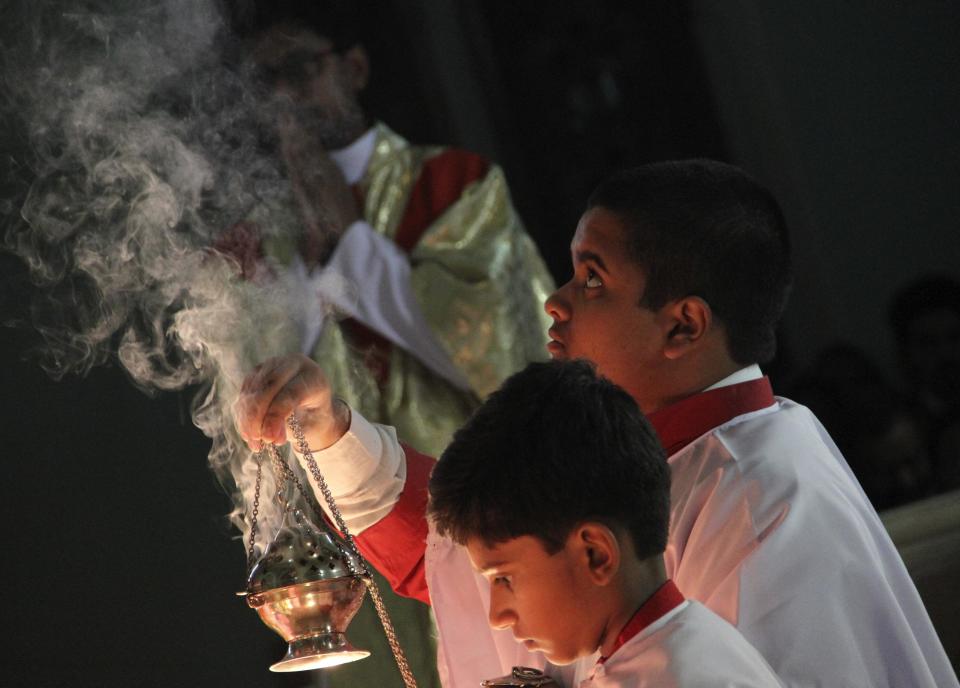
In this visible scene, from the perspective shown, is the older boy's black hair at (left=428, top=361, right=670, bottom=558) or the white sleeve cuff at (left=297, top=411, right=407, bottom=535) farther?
the white sleeve cuff at (left=297, top=411, right=407, bottom=535)

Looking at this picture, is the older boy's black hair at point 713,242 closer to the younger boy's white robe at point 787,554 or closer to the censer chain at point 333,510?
the younger boy's white robe at point 787,554

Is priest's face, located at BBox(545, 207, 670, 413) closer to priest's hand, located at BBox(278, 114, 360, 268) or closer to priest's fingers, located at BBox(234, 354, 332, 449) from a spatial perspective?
priest's fingers, located at BBox(234, 354, 332, 449)

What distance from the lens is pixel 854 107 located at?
5.59 meters

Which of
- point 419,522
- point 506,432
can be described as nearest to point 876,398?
point 419,522

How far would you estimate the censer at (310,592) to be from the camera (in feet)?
5.99

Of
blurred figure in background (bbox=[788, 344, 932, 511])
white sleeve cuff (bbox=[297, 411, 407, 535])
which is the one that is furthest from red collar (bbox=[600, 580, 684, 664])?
blurred figure in background (bbox=[788, 344, 932, 511])

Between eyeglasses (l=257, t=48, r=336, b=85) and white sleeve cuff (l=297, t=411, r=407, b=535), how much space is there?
1.73 m

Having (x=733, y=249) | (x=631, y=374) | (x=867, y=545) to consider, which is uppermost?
(x=733, y=249)

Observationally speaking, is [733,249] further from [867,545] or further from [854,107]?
[854,107]

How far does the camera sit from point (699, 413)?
1920mm

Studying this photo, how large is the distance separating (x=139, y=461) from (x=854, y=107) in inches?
128

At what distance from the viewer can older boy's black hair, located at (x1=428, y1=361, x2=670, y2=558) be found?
4.85 feet

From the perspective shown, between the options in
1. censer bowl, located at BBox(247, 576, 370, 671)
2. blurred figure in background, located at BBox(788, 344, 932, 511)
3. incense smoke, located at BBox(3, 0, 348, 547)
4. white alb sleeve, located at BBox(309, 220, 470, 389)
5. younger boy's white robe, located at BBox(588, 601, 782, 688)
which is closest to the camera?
younger boy's white robe, located at BBox(588, 601, 782, 688)

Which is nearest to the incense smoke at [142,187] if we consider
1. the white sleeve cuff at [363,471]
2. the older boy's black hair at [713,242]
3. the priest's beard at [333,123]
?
the priest's beard at [333,123]
